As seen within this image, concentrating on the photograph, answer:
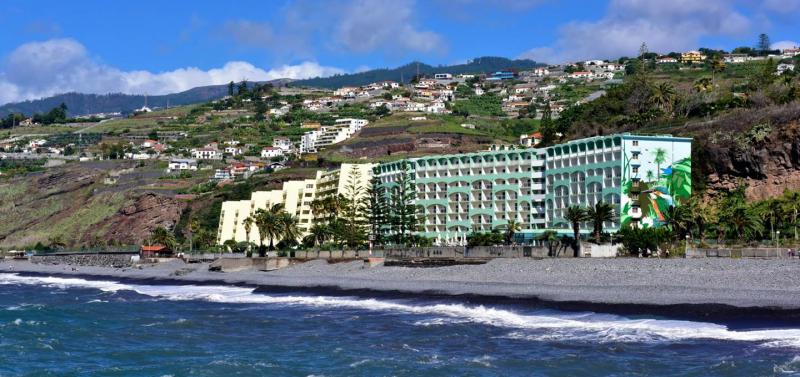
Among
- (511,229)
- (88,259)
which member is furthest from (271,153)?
(511,229)

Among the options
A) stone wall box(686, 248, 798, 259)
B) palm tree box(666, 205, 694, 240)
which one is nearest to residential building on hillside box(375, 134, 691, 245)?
palm tree box(666, 205, 694, 240)

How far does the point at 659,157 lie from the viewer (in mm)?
74312

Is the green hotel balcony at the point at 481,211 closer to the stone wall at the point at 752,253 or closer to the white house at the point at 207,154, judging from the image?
the stone wall at the point at 752,253

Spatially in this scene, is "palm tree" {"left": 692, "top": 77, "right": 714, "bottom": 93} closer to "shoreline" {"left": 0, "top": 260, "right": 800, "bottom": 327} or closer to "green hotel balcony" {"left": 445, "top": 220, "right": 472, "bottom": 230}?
"green hotel balcony" {"left": 445, "top": 220, "right": 472, "bottom": 230}

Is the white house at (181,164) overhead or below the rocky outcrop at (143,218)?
overhead

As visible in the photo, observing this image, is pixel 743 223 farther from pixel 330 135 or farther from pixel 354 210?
pixel 330 135

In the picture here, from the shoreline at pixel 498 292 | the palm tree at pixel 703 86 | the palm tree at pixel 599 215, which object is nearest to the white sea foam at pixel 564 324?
the shoreline at pixel 498 292

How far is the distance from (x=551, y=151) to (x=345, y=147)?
2507 inches

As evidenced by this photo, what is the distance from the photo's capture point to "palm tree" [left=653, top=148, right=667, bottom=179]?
243 ft

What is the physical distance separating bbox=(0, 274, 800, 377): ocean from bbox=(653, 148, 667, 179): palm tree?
30.8 m

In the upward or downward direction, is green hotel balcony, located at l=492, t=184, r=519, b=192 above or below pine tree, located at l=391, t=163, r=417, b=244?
above

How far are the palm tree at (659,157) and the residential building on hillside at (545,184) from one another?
0.25ft

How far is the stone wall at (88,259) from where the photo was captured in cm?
11100

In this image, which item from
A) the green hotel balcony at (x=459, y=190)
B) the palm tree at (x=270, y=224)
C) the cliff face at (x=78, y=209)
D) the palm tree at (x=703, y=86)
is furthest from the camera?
the cliff face at (x=78, y=209)
